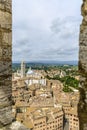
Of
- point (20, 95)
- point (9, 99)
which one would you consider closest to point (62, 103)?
point (20, 95)

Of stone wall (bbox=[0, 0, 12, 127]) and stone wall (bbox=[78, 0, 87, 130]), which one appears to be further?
stone wall (bbox=[0, 0, 12, 127])

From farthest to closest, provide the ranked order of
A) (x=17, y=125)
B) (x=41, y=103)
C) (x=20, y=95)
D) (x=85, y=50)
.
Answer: (x=20, y=95) < (x=41, y=103) < (x=17, y=125) < (x=85, y=50)

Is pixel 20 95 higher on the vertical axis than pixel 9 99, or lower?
lower

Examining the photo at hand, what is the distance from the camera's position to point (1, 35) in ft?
9.27

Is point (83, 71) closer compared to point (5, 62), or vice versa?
point (83, 71)

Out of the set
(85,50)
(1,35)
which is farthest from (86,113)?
(1,35)

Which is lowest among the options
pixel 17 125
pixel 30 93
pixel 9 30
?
pixel 30 93

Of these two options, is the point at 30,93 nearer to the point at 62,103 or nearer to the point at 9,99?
the point at 62,103

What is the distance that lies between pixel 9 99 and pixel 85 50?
91 centimetres

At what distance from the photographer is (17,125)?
2.79m

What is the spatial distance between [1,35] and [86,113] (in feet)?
3.33

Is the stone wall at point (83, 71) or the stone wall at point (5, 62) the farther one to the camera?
the stone wall at point (5, 62)

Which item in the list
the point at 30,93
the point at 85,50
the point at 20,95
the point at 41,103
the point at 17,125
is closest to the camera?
the point at 85,50

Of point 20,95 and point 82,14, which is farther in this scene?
point 20,95
